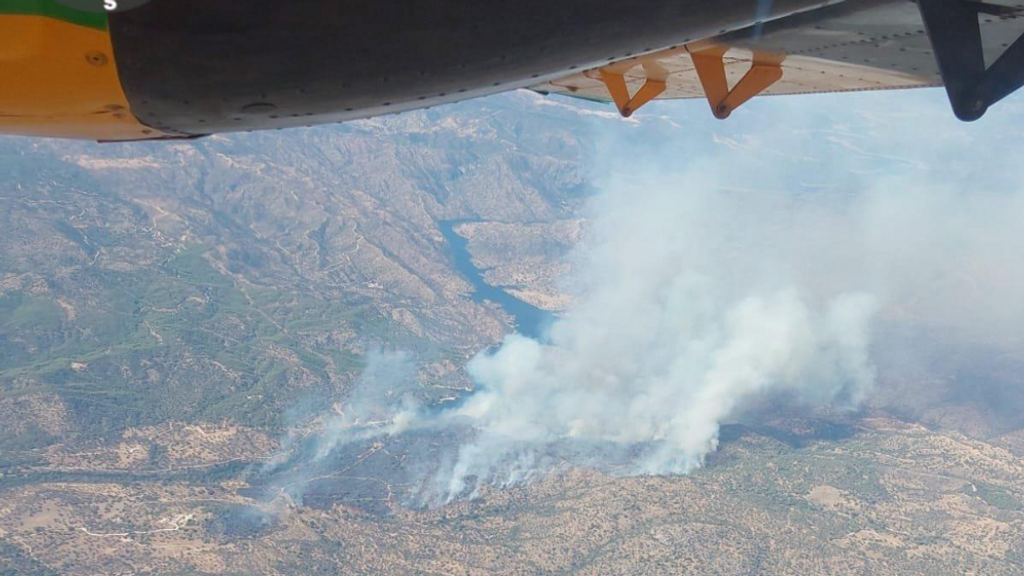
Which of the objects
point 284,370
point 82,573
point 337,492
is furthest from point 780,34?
point 284,370

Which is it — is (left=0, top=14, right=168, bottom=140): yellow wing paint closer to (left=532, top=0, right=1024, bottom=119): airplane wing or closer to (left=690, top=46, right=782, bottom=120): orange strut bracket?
(left=532, top=0, right=1024, bottom=119): airplane wing

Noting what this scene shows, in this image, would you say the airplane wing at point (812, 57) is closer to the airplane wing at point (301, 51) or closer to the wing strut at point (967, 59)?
the wing strut at point (967, 59)

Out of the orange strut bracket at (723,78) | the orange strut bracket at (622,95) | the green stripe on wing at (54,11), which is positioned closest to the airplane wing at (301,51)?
the green stripe on wing at (54,11)

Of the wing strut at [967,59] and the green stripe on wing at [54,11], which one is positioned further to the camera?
the wing strut at [967,59]

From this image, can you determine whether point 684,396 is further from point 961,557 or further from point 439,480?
point 961,557

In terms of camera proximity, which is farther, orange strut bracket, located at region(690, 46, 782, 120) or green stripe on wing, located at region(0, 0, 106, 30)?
orange strut bracket, located at region(690, 46, 782, 120)

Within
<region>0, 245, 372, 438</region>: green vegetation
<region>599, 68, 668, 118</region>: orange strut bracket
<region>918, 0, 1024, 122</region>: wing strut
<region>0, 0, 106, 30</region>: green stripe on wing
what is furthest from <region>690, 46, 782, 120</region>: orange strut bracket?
<region>0, 245, 372, 438</region>: green vegetation
